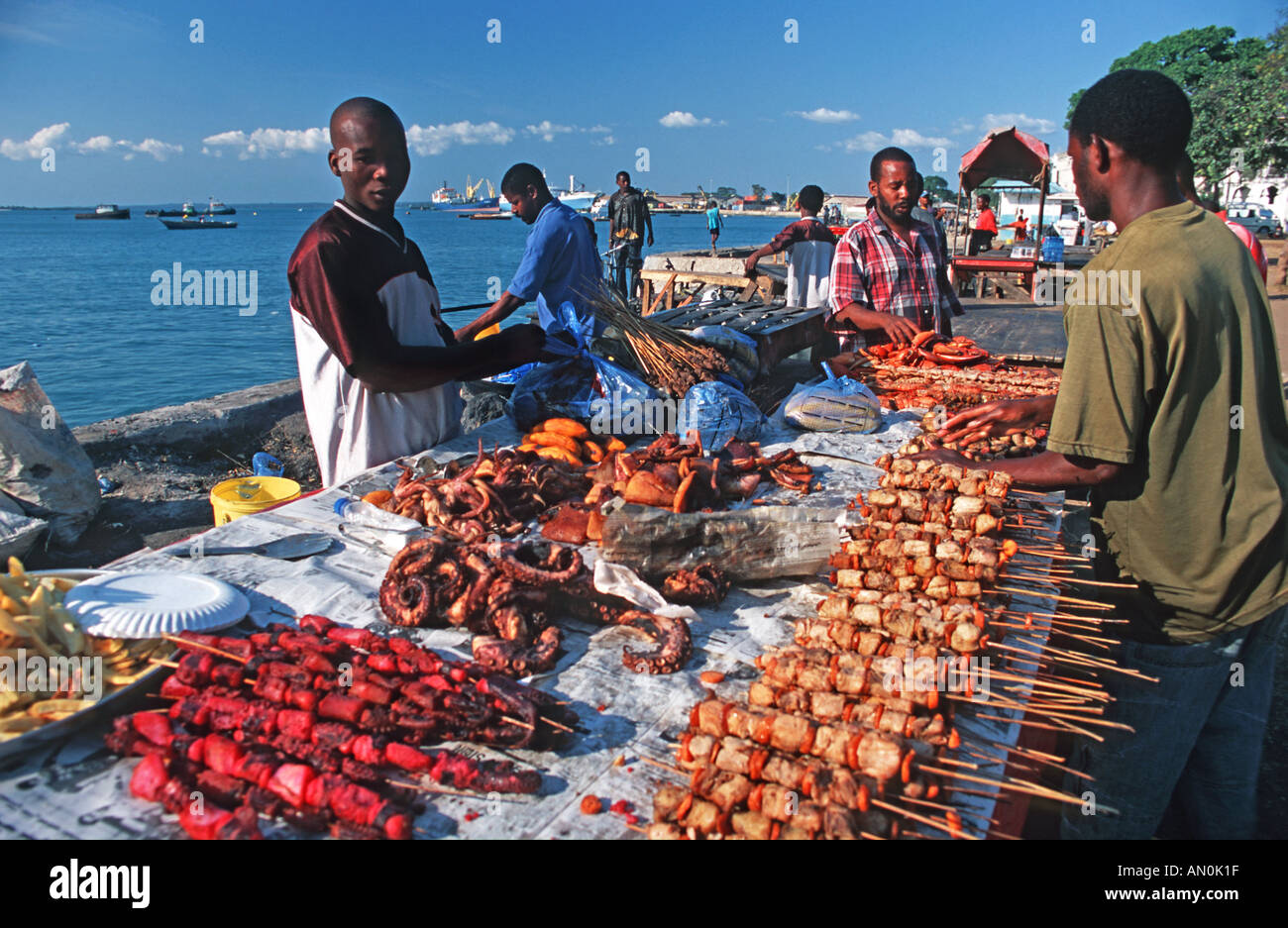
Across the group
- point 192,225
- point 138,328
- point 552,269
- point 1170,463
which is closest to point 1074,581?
point 1170,463

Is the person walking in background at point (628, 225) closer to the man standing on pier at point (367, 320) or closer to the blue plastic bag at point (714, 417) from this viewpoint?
the blue plastic bag at point (714, 417)

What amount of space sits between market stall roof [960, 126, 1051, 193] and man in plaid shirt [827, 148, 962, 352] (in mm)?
14456

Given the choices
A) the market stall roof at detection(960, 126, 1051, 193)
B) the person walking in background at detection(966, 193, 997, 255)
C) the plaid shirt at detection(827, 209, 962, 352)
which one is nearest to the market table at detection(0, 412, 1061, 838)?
the plaid shirt at detection(827, 209, 962, 352)

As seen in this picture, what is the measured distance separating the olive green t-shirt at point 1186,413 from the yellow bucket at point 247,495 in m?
4.07

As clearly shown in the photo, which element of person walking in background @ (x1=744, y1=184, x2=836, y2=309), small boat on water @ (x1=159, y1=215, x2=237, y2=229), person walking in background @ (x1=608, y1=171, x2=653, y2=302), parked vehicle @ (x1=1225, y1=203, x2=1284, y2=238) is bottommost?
person walking in background @ (x1=744, y1=184, x2=836, y2=309)

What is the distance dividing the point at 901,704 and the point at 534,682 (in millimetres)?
1192

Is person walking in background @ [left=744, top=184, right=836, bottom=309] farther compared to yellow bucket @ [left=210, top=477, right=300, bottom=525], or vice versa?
person walking in background @ [left=744, top=184, right=836, bottom=309]

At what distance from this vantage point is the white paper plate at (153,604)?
251 centimetres

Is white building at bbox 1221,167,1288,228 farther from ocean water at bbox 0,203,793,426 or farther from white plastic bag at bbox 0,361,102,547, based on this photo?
white plastic bag at bbox 0,361,102,547

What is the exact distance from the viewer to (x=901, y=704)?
2373mm

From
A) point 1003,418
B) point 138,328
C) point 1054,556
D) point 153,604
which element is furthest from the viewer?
point 138,328

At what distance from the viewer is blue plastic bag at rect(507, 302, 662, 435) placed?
5.04m

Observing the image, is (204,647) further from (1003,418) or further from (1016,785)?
(1003,418)

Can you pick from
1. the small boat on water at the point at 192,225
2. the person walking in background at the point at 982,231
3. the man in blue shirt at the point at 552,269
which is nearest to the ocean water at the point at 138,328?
the man in blue shirt at the point at 552,269
